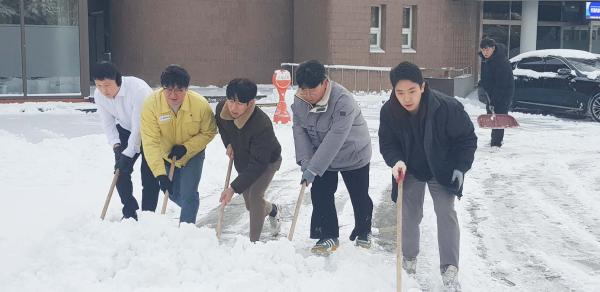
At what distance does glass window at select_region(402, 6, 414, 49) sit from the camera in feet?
75.6

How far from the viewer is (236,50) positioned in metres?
24.0

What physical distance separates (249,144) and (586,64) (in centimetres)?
1294

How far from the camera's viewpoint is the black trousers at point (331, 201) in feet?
20.1

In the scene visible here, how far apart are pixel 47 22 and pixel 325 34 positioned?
26.1 ft

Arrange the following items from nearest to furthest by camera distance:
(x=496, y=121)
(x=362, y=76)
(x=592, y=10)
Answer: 1. (x=496, y=121)
2. (x=362, y=76)
3. (x=592, y=10)

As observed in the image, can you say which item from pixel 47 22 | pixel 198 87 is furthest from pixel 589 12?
pixel 47 22

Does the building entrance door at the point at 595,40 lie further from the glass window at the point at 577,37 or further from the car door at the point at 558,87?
the car door at the point at 558,87

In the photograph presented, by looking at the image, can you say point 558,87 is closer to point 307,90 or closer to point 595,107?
point 595,107

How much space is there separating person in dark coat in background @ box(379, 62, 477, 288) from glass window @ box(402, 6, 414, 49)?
60.0 ft

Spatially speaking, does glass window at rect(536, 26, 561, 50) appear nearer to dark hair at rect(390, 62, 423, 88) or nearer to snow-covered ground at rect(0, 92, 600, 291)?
snow-covered ground at rect(0, 92, 600, 291)

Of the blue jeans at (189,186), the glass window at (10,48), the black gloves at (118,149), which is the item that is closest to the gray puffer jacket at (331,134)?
the blue jeans at (189,186)

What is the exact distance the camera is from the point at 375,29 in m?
22.7

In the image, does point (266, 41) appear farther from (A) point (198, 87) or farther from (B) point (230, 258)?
(B) point (230, 258)

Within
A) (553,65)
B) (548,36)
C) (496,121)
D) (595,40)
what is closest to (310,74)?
(496,121)
